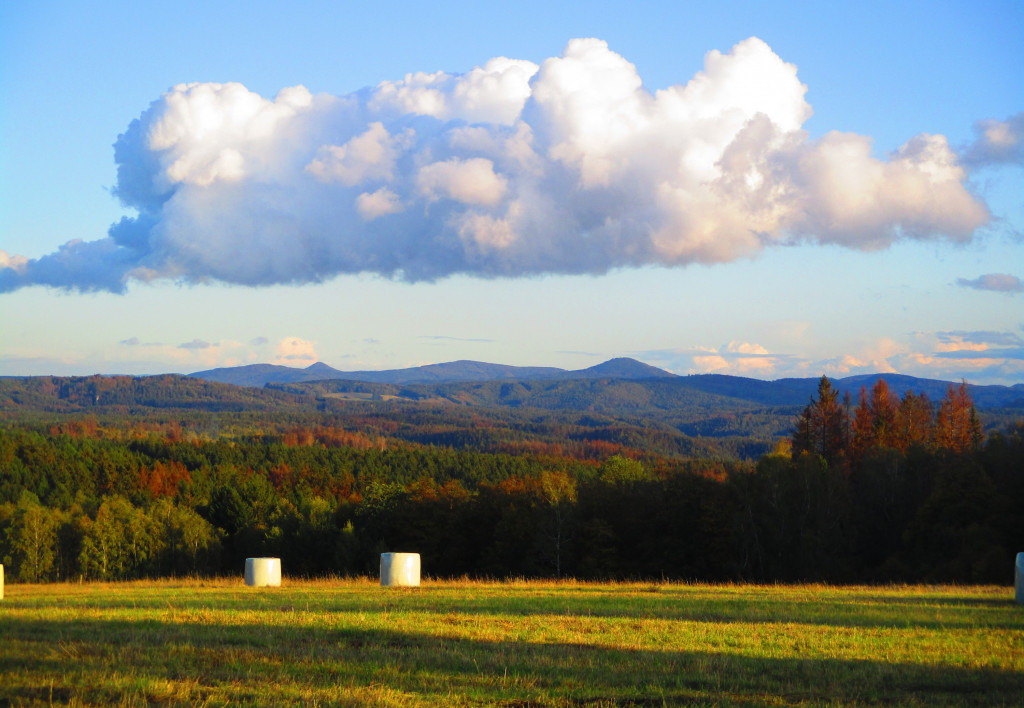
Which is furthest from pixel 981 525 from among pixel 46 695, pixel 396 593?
pixel 46 695

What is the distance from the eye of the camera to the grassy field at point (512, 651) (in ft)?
33.8

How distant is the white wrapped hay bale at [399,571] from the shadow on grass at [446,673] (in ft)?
37.6

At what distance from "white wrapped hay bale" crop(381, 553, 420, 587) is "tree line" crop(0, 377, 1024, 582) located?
108 feet

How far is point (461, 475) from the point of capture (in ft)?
521

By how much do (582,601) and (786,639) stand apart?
699 cm

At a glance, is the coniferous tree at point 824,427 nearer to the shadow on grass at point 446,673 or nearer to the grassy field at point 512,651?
the grassy field at point 512,651

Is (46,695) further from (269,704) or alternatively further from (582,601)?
(582,601)

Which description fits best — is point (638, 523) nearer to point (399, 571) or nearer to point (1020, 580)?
point (399, 571)

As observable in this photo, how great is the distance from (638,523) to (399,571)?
4097cm

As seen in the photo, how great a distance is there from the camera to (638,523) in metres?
64.1

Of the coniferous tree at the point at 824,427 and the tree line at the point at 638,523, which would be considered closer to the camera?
the tree line at the point at 638,523

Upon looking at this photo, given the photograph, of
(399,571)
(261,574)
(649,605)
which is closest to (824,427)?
(399,571)

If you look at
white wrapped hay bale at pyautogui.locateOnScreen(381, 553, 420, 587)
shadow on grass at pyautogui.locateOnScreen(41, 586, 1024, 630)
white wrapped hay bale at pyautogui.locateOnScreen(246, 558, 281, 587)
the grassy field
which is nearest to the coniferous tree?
white wrapped hay bale at pyautogui.locateOnScreen(381, 553, 420, 587)

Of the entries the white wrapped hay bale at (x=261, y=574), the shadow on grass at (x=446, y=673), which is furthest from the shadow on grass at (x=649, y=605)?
the shadow on grass at (x=446, y=673)
